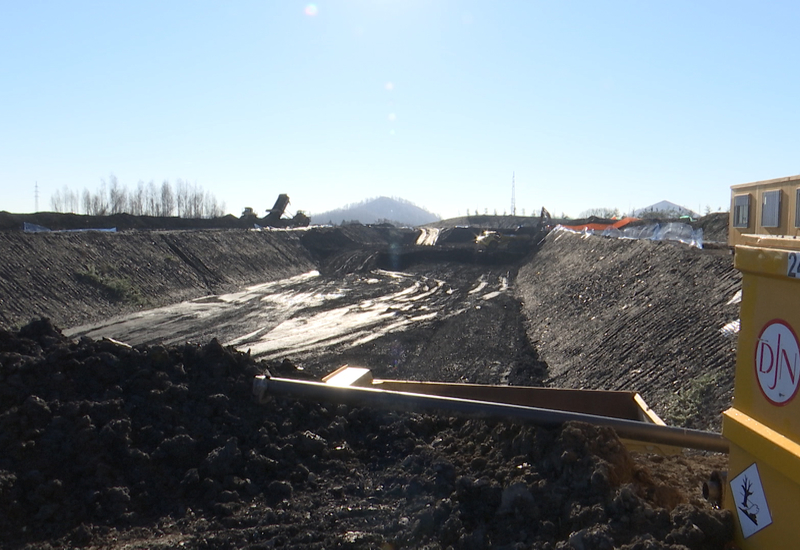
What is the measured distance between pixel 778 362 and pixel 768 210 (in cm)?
163

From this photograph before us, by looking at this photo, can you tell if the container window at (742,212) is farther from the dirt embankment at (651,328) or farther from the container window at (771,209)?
the dirt embankment at (651,328)

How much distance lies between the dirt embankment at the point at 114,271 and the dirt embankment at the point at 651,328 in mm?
14921

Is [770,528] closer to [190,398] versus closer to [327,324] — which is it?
[190,398]

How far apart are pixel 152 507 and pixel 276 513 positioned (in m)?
0.94

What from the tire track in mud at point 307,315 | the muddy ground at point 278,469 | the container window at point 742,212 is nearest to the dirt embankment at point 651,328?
the muddy ground at point 278,469

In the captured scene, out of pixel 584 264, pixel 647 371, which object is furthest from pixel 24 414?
pixel 584 264

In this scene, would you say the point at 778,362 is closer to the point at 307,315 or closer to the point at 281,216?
the point at 307,315

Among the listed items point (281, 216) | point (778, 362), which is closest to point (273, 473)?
point (778, 362)

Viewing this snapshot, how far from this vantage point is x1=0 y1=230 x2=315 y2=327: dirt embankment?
67.0ft

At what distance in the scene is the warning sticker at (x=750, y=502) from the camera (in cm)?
293

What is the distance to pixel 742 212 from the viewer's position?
441cm

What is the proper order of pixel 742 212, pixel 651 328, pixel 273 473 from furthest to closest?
pixel 651 328, pixel 273 473, pixel 742 212

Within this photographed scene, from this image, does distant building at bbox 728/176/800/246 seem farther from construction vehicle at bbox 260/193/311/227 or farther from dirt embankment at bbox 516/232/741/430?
construction vehicle at bbox 260/193/311/227

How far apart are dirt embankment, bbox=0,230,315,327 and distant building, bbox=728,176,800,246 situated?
19.2 metres
